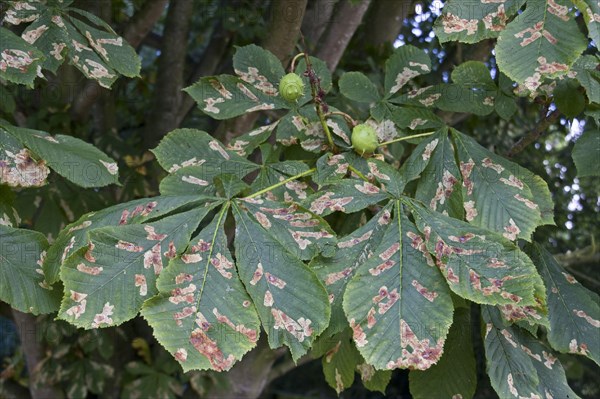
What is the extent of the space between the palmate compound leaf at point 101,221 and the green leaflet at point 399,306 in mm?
289

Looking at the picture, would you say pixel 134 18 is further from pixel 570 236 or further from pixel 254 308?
pixel 570 236

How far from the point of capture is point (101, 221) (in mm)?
1108

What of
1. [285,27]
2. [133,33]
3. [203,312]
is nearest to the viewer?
[203,312]

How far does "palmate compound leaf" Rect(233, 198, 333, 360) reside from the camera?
0.96m

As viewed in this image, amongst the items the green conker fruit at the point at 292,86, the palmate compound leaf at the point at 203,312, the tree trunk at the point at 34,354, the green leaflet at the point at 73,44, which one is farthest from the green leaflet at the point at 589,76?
the tree trunk at the point at 34,354

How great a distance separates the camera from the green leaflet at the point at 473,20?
3.52ft

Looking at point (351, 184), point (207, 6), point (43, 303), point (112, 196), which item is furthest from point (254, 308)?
point (207, 6)

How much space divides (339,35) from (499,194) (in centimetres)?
115

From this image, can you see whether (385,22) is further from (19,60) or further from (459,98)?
(19,60)

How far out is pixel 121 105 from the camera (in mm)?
3156

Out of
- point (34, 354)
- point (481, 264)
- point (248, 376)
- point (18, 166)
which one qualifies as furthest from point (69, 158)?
point (34, 354)

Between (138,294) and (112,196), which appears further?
(112,196)

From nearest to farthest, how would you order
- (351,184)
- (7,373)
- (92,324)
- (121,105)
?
1. (92,324)
2. (351,184)
3. (7,373)
4. (121,105)

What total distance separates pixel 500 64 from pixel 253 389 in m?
1.71
